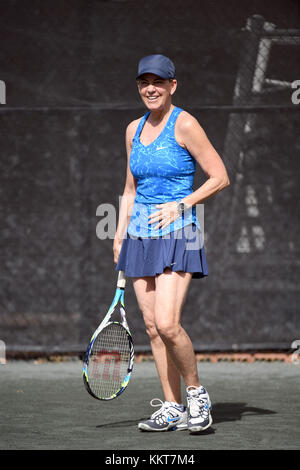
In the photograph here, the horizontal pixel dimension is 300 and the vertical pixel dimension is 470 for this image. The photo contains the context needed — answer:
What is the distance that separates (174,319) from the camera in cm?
490

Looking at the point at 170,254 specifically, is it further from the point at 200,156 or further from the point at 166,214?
the point at 200,156

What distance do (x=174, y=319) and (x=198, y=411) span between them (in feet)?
1.57

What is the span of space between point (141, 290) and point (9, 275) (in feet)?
10.2


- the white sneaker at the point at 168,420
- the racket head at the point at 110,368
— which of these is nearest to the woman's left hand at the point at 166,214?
the racket head at the point at 110,368

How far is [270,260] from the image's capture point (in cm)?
802


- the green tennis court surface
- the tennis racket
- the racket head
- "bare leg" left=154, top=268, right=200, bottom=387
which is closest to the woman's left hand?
"bare leg" left=154, top=268, right=200, bottom=387

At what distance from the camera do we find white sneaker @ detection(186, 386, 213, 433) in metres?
4.90

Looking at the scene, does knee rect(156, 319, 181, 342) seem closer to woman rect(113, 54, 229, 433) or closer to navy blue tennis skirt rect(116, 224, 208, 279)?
woman rect(113, 54, 229, 433)

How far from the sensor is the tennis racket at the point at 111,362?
504cm

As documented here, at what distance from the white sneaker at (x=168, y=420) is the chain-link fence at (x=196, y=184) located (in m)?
2.87

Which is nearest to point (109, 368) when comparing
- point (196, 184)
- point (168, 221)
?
point (168, 221)

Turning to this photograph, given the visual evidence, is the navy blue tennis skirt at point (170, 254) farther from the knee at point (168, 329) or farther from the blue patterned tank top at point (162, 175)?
the knee at point (168, 329)
